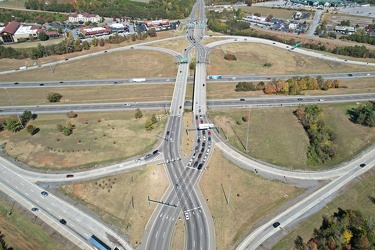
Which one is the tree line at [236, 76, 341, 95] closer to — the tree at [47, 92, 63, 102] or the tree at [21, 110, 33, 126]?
the tree at [47, 92, 63, 102]

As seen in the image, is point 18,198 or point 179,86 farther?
point 179,86

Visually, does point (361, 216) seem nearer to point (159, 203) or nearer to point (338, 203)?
point (338, 203)

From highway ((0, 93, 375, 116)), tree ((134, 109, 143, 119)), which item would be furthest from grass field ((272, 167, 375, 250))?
tree ((134, 109, 143, 119))

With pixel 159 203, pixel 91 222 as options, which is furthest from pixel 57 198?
pixel 159 203

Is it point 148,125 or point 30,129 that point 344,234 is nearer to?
point 148,125

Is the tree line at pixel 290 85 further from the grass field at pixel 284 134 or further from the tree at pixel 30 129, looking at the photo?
the tree at pixel 30 129

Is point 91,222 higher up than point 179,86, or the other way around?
point 179,86

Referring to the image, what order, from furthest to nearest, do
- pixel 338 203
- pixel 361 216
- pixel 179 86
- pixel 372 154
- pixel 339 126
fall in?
1. pixel 179 86
2. pixel 339 126
3. pixel 372 154
4. pixel 338 203
5. pixel 361 216

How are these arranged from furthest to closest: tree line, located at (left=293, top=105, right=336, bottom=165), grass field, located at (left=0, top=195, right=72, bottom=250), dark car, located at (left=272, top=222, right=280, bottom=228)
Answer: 1. tree line, located at (left=293, top=105, right=336, bottom=165)
2. dark car, located at (left=272, top=222, right=280, bottom=228)
3. grass field, located at (left=0, top=195, right=72, bottom=250)
